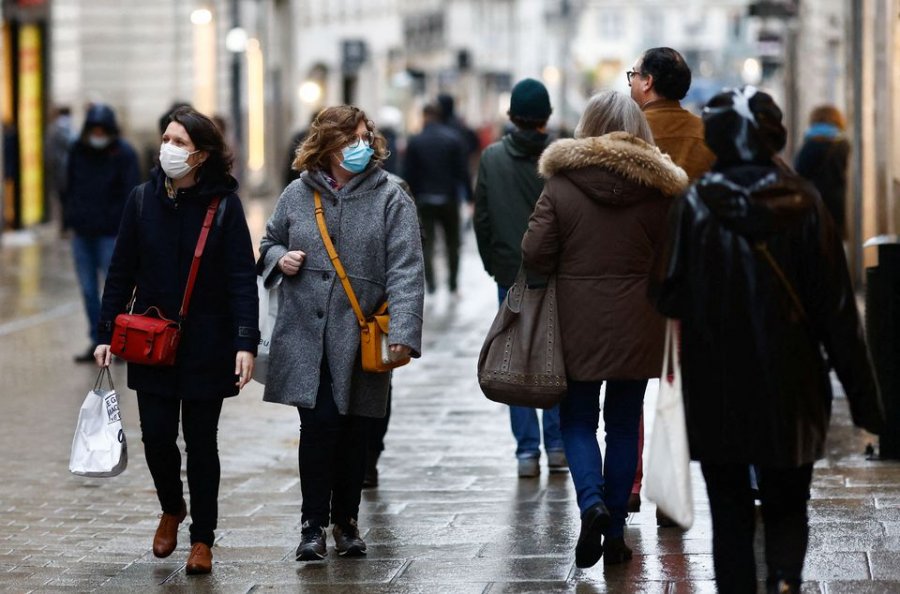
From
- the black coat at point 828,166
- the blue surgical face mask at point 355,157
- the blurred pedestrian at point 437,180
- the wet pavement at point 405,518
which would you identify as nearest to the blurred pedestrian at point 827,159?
the black coat at point 828,166

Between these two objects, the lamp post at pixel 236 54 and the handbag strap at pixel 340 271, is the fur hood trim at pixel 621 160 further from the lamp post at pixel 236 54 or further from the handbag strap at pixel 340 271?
the lamp post at pixel 236 54

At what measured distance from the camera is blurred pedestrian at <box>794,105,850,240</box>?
1653 cm

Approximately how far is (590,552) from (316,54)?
148 ft

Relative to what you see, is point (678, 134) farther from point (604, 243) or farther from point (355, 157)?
point (355, 157)

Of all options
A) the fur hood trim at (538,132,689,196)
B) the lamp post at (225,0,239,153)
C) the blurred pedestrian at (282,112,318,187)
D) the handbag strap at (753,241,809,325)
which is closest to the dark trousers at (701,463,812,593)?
the handbag strap at (753,241,809,325)

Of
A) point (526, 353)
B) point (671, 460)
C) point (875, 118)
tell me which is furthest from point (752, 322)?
point (875, 118)

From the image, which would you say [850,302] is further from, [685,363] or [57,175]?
[57,175]

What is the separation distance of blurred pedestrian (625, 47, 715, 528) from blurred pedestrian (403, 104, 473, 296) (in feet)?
35.8

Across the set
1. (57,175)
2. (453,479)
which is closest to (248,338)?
(453,479)

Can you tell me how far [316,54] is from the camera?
51.2 meters

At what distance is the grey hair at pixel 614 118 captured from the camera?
7336 mm

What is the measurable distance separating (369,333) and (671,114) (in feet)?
5.27

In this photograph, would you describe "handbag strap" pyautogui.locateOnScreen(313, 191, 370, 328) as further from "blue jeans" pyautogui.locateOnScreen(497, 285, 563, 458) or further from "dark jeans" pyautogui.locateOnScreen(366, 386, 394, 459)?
"blue jeans" pyautogui.locateOnScreen(497, 285, 563, 458)

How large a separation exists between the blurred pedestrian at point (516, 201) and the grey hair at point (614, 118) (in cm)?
198
